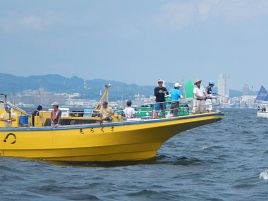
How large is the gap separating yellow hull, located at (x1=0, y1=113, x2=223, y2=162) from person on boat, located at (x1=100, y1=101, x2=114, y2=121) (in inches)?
15.8

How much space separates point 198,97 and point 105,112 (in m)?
3.50

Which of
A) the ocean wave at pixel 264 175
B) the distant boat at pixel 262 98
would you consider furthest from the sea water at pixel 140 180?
the distant boat at pixel 262 98

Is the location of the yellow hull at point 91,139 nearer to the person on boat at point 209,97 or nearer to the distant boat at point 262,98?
the person on boat at point 209,97

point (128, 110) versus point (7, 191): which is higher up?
point (128, 110)

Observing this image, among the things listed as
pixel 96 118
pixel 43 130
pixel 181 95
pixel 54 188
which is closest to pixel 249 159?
pixel 181 95

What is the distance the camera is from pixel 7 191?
60.5 feet

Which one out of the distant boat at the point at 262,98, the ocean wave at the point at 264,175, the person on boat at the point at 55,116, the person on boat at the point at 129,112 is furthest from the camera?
the distant boat at the point at 262,98

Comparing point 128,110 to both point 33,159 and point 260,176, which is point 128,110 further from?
point 260,176

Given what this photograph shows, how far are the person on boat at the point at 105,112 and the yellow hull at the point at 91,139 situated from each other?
15.8 inches

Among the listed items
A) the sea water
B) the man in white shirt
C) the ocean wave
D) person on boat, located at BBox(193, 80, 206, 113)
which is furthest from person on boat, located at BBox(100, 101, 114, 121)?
the ocean wave

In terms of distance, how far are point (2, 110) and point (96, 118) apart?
169 inches

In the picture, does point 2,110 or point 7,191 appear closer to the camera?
point 7,191

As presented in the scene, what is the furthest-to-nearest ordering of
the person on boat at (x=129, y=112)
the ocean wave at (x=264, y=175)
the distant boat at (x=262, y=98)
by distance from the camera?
the distant boat at (x=262, y=98)
the person on boat at (x=129, y=112)
the ocean wave at (x=264, y=175)

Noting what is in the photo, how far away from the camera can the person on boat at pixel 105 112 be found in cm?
2481
